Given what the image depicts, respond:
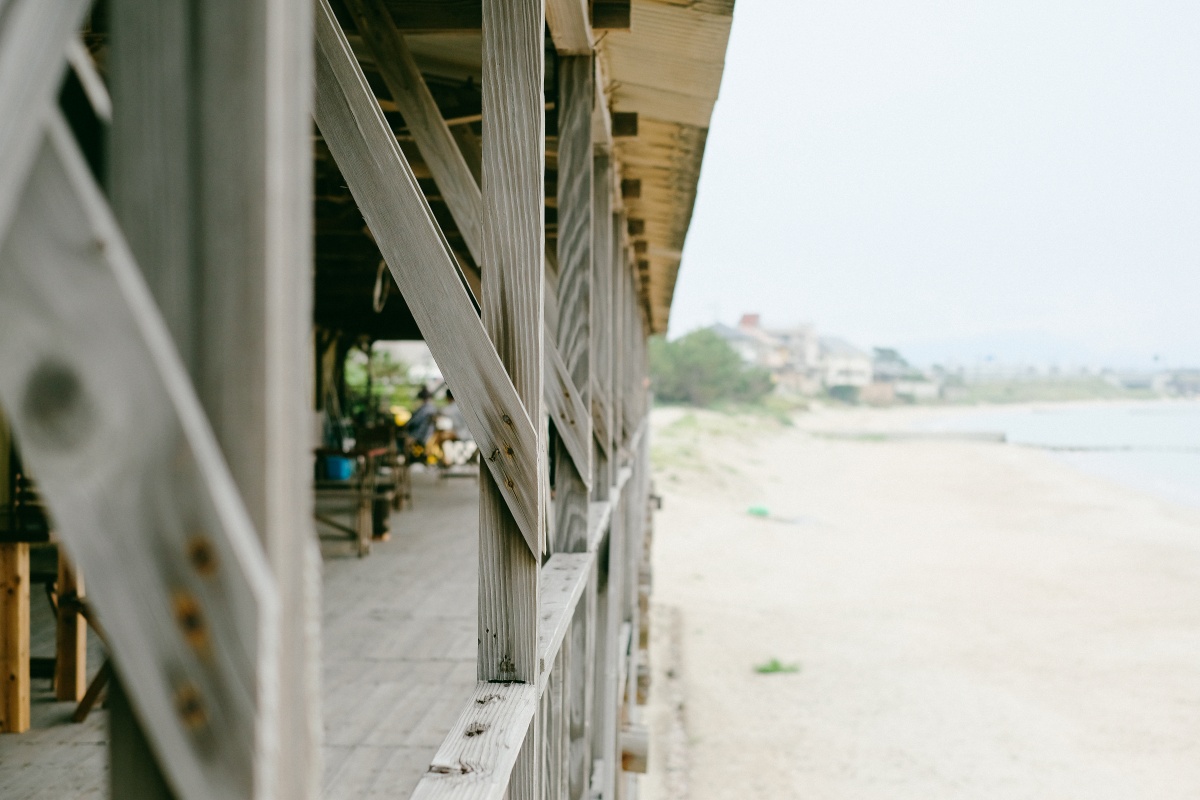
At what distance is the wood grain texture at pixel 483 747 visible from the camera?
4.85 feet

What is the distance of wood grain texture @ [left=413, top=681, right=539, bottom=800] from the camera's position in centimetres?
148

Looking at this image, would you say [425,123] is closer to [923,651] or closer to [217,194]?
[217,194]

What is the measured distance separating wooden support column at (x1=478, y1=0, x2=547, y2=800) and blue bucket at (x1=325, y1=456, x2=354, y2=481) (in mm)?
8829

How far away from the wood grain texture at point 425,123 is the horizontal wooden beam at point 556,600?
997 mm

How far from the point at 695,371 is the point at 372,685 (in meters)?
70.1

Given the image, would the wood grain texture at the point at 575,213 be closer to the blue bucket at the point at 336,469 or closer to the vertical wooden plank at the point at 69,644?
the vertical wooden plank at the point at 69,644

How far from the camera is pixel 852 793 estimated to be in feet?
31.7

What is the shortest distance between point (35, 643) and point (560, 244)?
132 inches

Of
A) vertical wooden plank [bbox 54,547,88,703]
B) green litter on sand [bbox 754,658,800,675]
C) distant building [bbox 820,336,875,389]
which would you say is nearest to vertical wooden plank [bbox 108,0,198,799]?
vertical wooden plank [bbox 54,547,88,703]

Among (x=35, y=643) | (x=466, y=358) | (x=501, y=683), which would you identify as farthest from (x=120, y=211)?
A: (x=35, y=643)

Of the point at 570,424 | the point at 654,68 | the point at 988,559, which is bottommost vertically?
the point at 988,559

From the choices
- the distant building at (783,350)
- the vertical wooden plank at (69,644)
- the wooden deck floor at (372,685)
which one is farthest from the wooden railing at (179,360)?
the distant building at (783,350)

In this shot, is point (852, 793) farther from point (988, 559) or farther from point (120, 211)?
point (988, 559)

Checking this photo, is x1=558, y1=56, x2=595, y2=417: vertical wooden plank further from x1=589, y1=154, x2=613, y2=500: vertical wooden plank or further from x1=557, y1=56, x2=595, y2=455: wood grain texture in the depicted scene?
x1=589, y1=154, x2=613, y2=500: vertical wooden plank
